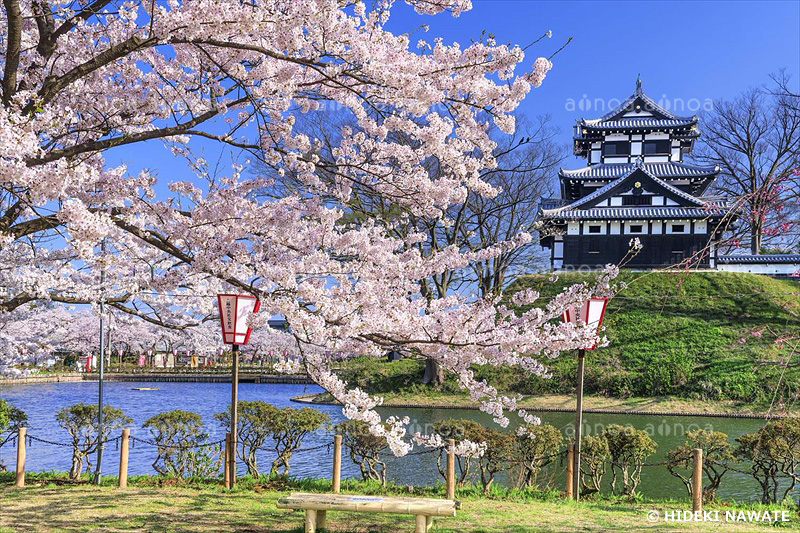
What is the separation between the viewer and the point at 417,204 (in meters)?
7.00

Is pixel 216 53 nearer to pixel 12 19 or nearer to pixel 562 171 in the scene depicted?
pixel 12 19

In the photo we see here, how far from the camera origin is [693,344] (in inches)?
1174

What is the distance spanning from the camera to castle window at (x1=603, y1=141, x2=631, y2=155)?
4419 centimetres

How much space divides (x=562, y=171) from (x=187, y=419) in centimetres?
3542

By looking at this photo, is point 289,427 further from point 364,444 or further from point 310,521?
point 310,521

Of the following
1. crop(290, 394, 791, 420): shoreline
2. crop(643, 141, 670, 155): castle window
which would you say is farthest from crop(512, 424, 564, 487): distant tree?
crop(643, 141, 670, 155): castle window

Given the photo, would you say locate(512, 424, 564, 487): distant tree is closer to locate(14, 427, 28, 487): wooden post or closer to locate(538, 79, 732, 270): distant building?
locate(14, 427, 28, 487): wooden post

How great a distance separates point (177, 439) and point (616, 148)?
3967 cm

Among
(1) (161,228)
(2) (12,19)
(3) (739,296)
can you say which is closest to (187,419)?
(1) (161,228)

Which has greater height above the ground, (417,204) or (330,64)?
(330,64)

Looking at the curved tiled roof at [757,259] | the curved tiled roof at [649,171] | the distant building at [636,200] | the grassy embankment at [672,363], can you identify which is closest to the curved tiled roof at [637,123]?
the distant building at [636,200]

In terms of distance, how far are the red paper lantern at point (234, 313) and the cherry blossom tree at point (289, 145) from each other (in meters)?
0.44

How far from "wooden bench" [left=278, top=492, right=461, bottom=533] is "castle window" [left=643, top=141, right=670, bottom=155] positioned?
136 feet

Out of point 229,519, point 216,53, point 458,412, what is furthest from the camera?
point 458,412
